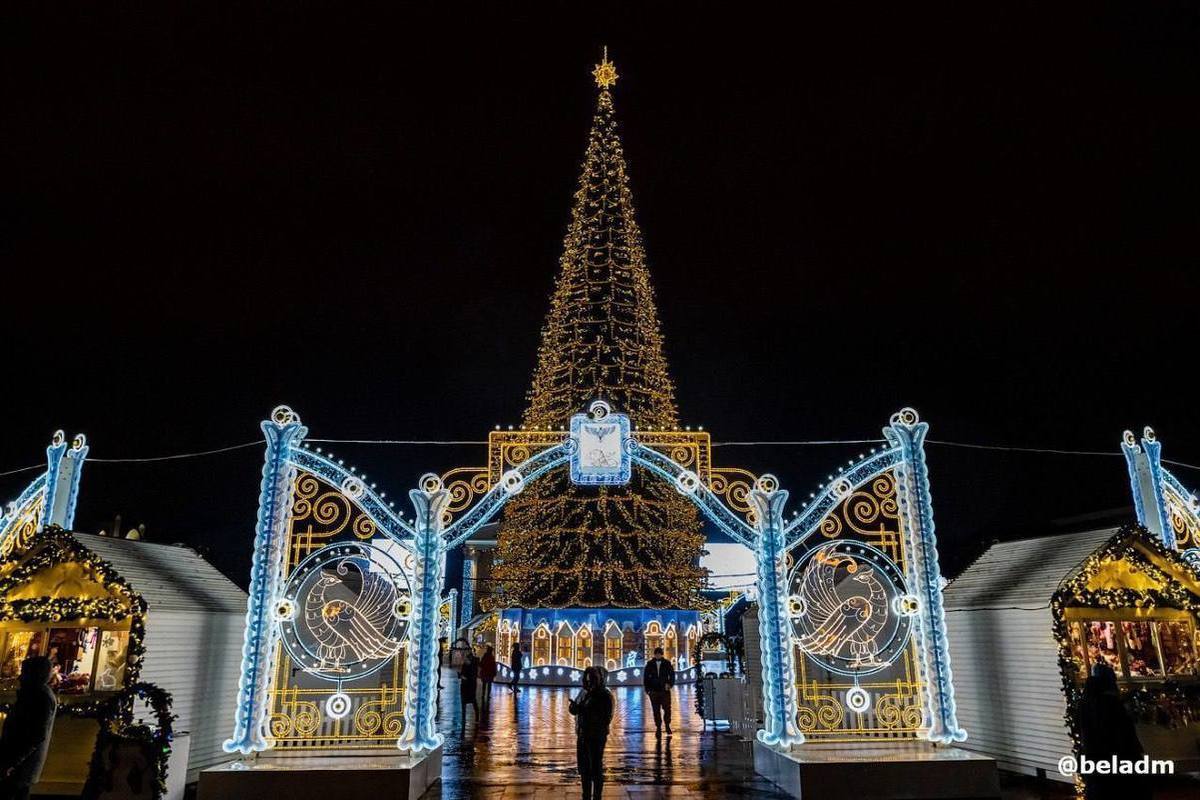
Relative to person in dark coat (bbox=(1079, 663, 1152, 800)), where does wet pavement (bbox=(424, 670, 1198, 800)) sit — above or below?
below

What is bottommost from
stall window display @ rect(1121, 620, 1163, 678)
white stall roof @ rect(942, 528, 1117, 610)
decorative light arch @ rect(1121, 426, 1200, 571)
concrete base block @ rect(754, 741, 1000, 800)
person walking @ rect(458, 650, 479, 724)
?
concrete base block @ rect(754, 741, 1000, 800)

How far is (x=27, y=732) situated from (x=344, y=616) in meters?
3.88

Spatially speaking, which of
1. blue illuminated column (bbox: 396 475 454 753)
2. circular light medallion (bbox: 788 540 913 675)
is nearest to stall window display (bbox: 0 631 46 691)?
blue illuminated column (bbox: 396 475 454 753)

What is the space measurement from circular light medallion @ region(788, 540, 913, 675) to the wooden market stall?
7075 millimetres

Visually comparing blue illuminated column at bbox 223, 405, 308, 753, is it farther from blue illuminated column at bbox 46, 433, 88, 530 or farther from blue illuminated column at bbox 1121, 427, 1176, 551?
blue illuminated column at bbox 1121, 427, 1176, 551

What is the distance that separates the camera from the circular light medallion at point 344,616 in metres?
8.78

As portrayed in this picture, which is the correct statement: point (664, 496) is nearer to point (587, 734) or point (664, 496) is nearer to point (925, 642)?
point (925, 642)

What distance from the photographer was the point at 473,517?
959 centimetres

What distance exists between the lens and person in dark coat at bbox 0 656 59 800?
5066 mm

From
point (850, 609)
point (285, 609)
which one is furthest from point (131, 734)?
point (850, 609)

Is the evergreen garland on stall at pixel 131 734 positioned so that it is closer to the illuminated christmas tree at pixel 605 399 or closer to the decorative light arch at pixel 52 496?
the decorative light arch at pixel 52 496

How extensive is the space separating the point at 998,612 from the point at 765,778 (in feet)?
11.6

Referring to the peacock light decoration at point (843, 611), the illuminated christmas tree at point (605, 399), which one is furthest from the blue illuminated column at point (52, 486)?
the illuminated christmas tree at point (605, 399)

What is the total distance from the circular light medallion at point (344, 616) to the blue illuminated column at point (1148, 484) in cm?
1060
